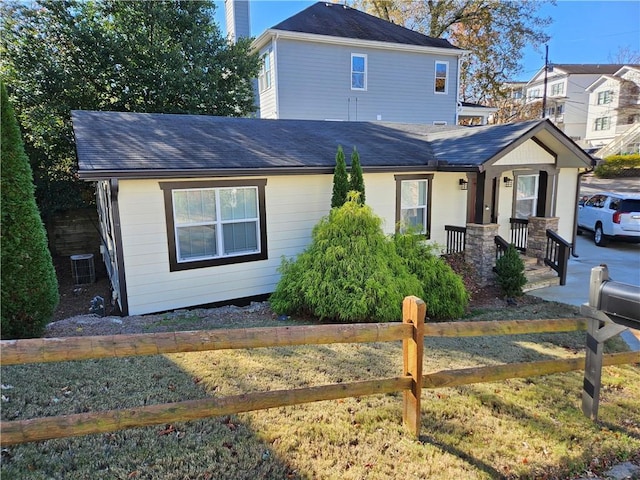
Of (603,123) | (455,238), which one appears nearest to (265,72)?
(455,238)

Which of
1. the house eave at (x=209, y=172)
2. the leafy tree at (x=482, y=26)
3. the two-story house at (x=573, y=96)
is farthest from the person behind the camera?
the two-story house at (x=573, y=96)

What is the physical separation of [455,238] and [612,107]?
4219cm

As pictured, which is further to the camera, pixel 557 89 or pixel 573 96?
pixel 557 89

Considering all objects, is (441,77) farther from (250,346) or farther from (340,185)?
(250,346)

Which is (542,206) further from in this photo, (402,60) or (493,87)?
(493,87)

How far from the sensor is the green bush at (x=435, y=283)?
7504 millimetres

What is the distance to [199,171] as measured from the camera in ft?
23.5

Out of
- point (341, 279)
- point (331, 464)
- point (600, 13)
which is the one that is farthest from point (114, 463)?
point (600, 13)

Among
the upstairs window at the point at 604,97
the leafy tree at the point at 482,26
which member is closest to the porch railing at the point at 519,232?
the leafy tree at the point at 482,26

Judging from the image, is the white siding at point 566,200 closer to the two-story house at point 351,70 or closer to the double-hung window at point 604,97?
the two-story house at point 351,70

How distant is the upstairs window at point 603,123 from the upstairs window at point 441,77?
32532mm

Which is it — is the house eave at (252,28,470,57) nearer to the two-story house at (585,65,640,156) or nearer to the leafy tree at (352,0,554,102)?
the leafy tree at (352,0,554,102)

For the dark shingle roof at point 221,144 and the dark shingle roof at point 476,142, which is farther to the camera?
the dark shingle roof at point 476,142

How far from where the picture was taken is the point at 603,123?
42844mm
